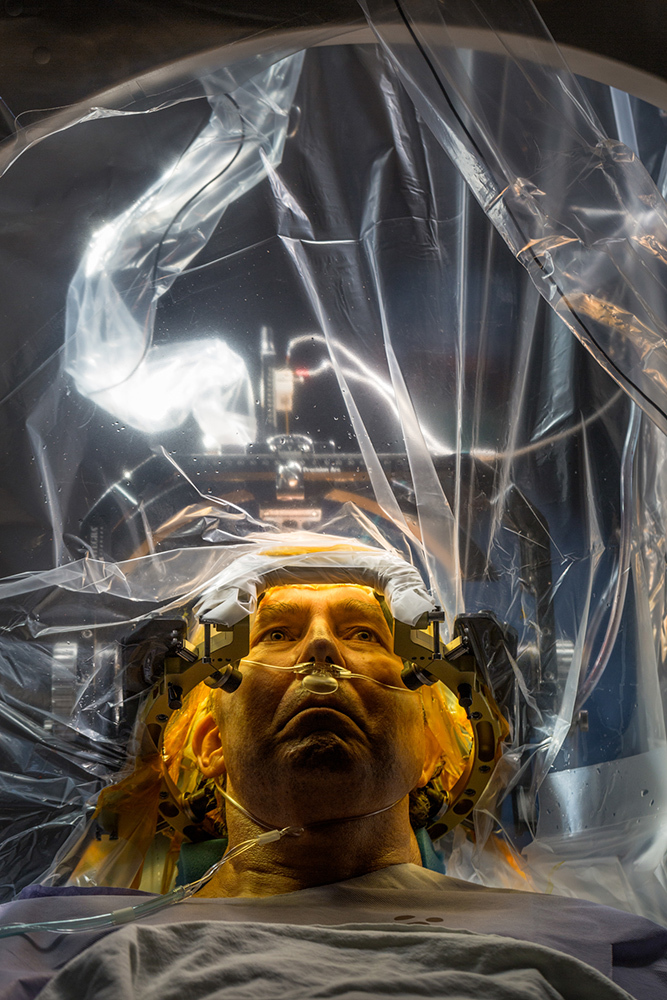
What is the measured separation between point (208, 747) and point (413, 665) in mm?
549

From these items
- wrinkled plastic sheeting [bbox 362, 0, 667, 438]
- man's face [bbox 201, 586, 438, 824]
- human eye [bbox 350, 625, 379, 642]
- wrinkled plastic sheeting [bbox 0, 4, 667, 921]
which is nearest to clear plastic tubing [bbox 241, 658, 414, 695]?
man's face [bbox 201, 586, 438, 824]

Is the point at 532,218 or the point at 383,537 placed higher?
the point at 532,218

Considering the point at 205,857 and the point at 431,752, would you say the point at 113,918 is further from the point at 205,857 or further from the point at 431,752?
the point at 431,752

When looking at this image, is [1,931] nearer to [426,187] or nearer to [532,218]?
[532,218]

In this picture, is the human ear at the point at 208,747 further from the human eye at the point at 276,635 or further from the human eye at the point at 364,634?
the human eye at the point at 364,634

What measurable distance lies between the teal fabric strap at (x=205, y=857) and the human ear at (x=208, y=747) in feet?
0.48

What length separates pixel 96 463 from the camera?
1.61 m

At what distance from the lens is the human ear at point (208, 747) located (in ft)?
5.99

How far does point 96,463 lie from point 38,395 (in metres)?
0.17

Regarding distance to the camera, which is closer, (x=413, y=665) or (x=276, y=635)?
(x=413, y=665)

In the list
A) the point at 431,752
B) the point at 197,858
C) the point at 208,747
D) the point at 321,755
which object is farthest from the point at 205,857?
the point at 431,752

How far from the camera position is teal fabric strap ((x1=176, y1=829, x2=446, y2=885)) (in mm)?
1752

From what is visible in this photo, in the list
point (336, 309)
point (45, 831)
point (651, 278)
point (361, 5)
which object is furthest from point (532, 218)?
point (45, 831)

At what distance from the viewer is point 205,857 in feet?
5.81
